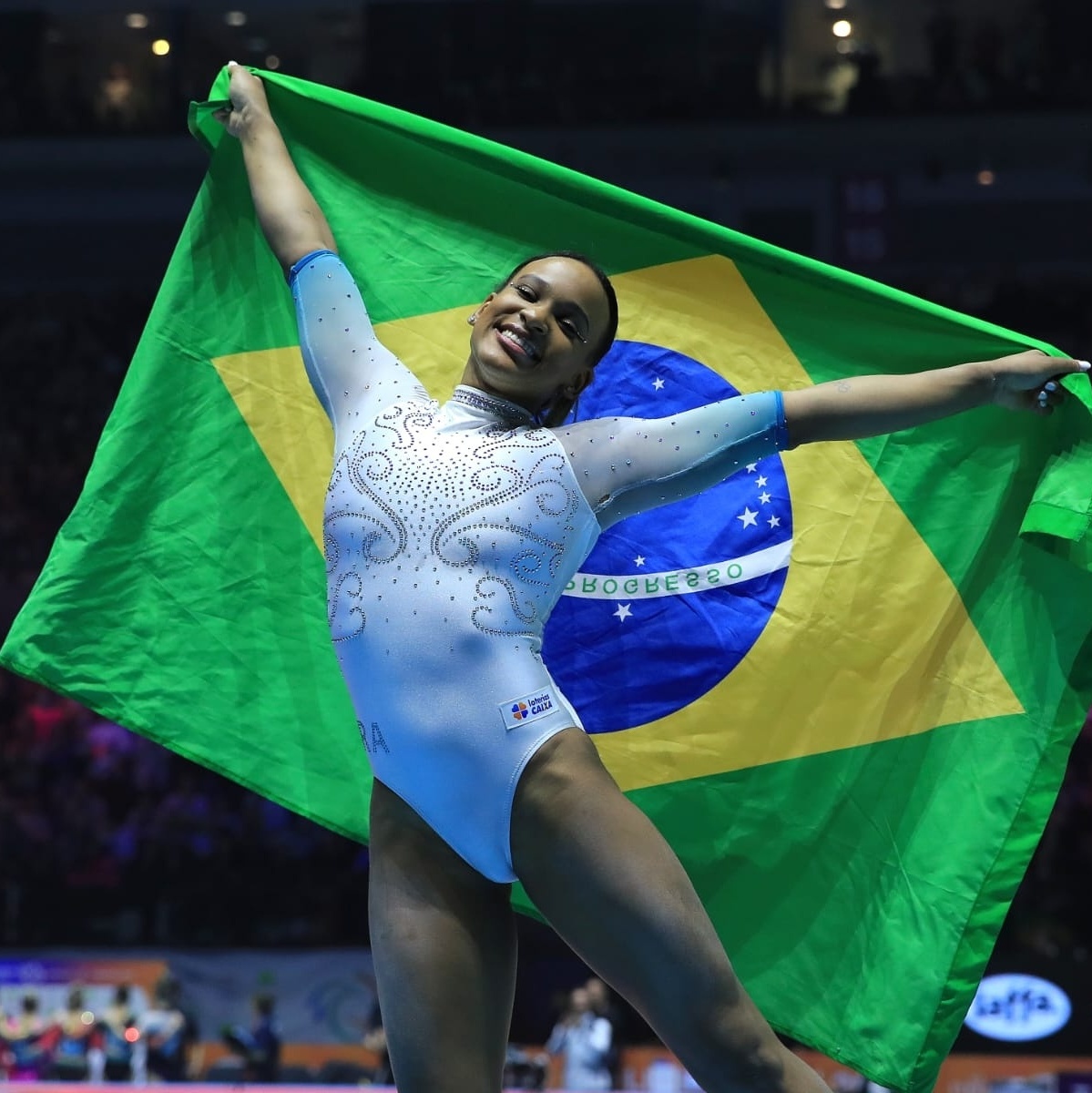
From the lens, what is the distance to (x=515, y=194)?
4.09 metres

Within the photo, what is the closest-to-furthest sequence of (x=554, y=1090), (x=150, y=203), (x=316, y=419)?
(x=316, y=419) → (x=554, y=1090) → (x=150, y=203)

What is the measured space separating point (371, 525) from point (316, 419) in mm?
1064

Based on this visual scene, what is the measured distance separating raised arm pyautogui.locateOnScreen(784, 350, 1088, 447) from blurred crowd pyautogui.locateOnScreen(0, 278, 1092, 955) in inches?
301

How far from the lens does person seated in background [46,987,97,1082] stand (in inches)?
377

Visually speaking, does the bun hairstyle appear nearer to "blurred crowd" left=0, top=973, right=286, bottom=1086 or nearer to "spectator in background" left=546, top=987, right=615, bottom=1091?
"spectator in background" left=546, top=987, right=615, bottom=1091

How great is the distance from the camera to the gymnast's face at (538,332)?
10.9ft

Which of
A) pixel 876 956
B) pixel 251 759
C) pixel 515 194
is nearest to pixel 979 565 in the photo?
pixel 876 956

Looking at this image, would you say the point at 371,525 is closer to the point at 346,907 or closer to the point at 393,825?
the point at 393,825

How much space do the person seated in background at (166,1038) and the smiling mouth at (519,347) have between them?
723 centimetres

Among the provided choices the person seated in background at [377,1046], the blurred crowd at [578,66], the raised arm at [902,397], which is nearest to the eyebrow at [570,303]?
the raised arm at [902,397]

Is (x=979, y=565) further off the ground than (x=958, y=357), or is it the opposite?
(x=958, y=357)

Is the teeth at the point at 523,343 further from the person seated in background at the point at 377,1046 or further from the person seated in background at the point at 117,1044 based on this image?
the person seated in background at the point at 117,1044

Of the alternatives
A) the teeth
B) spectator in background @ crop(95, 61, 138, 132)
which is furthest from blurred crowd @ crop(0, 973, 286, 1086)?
spectator in background @ crop(95, 61, 138, 132)

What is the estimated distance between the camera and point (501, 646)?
122 inches
